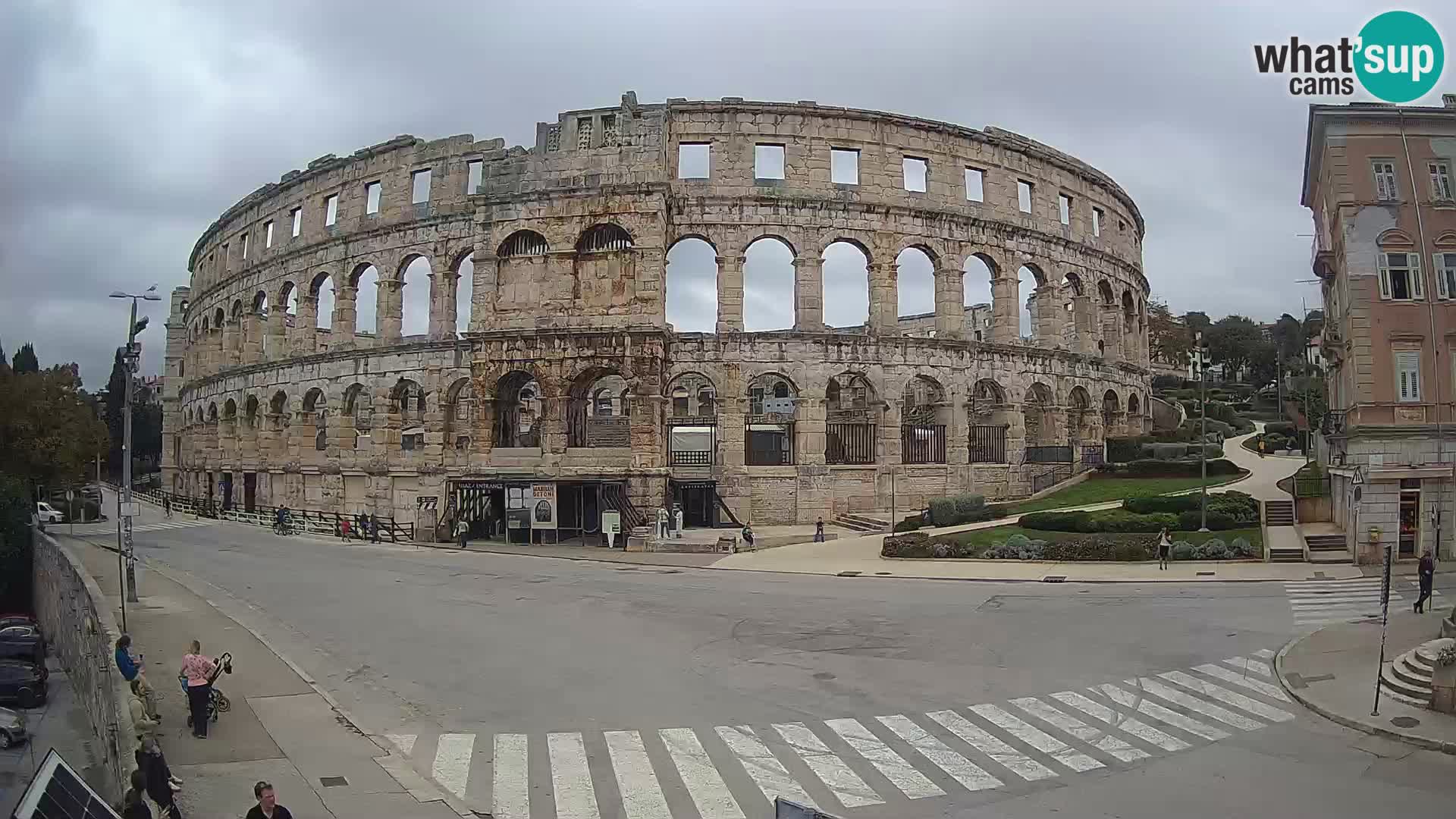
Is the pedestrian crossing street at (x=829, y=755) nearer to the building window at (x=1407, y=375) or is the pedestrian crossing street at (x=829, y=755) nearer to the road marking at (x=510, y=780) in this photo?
the road marking at (x=510, y=780)

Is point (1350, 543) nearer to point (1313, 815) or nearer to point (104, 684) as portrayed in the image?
point (1313, 815)

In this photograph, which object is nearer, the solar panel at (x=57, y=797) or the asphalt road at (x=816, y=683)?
the solar panel at (x=57, y=797)

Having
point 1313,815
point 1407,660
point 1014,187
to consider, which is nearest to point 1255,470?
point 1014,187

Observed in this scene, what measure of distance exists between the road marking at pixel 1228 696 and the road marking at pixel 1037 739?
11.6 feet

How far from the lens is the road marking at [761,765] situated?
10.4 m

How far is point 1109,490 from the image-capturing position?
1623 inches

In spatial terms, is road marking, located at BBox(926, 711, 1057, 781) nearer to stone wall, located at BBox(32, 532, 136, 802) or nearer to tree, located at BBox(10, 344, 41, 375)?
stone wall, located at BBox(32, 532, 136, 802)

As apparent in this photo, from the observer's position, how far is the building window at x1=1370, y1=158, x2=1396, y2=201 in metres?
27.2

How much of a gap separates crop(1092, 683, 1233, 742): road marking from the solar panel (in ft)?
41.5

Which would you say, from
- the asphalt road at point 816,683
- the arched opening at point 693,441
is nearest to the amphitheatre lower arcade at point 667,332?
the arched opening at point 693,441

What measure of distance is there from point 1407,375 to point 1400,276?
9.71 feet

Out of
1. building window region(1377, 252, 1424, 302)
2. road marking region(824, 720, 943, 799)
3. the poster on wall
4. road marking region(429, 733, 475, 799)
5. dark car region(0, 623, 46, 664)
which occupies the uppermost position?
building window region(1377, 252, 1424, 302)

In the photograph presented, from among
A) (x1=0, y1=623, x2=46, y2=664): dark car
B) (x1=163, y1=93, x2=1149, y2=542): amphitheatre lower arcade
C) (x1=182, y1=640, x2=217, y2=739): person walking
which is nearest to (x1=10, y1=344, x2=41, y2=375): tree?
(x1=163, y1=93, x2=1149, y2=542): amphitheatre lower arcade

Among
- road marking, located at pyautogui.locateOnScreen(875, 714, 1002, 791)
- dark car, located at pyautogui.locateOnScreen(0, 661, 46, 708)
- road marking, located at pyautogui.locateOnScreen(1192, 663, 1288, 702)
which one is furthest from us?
dark car, located at pyautogui.locateOnScreen(0, 661, 46, 708)
